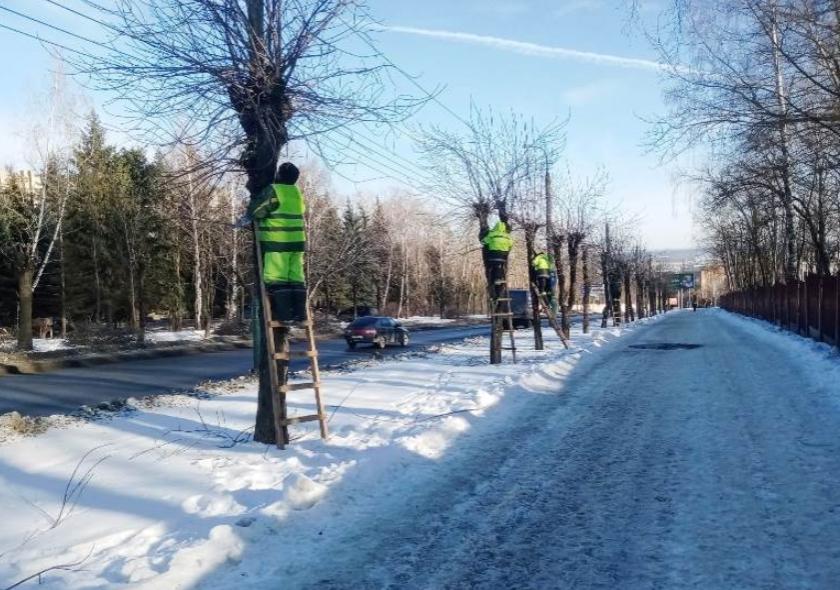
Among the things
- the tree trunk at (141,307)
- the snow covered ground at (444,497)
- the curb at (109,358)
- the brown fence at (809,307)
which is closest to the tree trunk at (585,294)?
the brown fence at (809,307)

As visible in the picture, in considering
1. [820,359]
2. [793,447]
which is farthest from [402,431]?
[820,359]

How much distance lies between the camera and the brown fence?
18.6m

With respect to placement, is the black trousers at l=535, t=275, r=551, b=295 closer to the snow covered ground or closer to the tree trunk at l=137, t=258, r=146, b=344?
the snow covered ground

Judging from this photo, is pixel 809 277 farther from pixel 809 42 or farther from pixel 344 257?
pixel 344 257

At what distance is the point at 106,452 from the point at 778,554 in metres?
6.21

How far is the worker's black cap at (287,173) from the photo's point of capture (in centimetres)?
737

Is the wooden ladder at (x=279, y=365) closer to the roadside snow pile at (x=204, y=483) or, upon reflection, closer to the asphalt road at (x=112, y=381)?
the roadside snow pile at (x=204, y=483)

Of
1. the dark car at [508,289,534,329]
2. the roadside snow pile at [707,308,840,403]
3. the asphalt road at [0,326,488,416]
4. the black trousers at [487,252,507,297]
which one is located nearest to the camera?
the roadside snow pile at [707,308,840,403]

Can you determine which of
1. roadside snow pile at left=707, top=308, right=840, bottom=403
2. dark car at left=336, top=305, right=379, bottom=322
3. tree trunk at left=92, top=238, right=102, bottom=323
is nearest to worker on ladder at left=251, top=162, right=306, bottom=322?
roadside snow pile at left=707, top=308, right=840, bottom=403

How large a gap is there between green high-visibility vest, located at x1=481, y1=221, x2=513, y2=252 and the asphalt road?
22.0 feet

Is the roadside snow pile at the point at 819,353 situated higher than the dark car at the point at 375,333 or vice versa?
the dark car at the point at 375,333

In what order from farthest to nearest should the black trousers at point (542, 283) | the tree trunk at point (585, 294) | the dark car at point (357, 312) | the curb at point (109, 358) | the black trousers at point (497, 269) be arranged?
the dark car at point (357, 312) → the tree trunk at point (585, 294) → the black trousers at point (542, 283) → the curb at point (109, 358) → the black trousers at point (497, 269)

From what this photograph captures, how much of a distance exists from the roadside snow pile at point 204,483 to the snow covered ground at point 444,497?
0.07ft

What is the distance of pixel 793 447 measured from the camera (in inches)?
277
